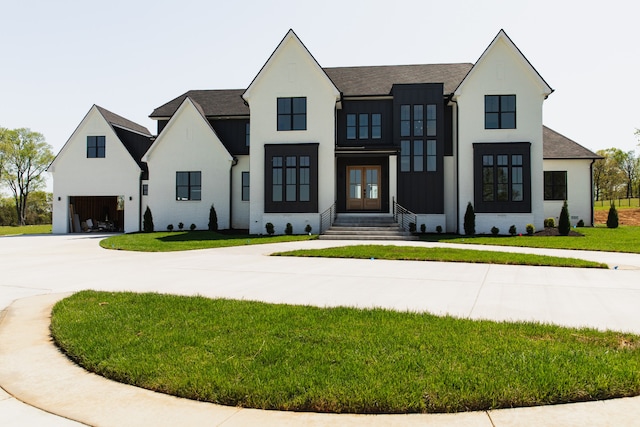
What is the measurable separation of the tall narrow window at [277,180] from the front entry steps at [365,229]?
11.2 feet

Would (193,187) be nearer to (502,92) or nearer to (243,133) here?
(243,133)

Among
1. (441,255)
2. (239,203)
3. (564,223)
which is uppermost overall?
(239,203)

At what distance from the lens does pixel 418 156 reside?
76.0 ft

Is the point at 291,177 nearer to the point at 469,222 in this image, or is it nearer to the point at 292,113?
the point at 292,113

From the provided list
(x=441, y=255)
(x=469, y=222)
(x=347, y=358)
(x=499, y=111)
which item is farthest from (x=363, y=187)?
(x=347, y=358)

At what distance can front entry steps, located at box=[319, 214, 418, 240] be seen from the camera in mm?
19766

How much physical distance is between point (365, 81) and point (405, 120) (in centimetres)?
430

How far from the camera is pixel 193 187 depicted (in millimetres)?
26000

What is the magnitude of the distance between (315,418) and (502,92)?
22.8 meters

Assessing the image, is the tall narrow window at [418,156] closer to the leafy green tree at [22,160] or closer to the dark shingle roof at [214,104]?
the dark shingle roof at [214,104]

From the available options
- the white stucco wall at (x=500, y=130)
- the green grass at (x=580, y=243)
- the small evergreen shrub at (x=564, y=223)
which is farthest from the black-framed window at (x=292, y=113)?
the small evergreen shrub at (x=564, y=223)

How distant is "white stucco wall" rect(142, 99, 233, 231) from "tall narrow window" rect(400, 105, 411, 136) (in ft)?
33.7

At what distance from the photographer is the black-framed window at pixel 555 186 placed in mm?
26078

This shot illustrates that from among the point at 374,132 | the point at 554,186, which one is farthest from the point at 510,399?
the point at 554,186
